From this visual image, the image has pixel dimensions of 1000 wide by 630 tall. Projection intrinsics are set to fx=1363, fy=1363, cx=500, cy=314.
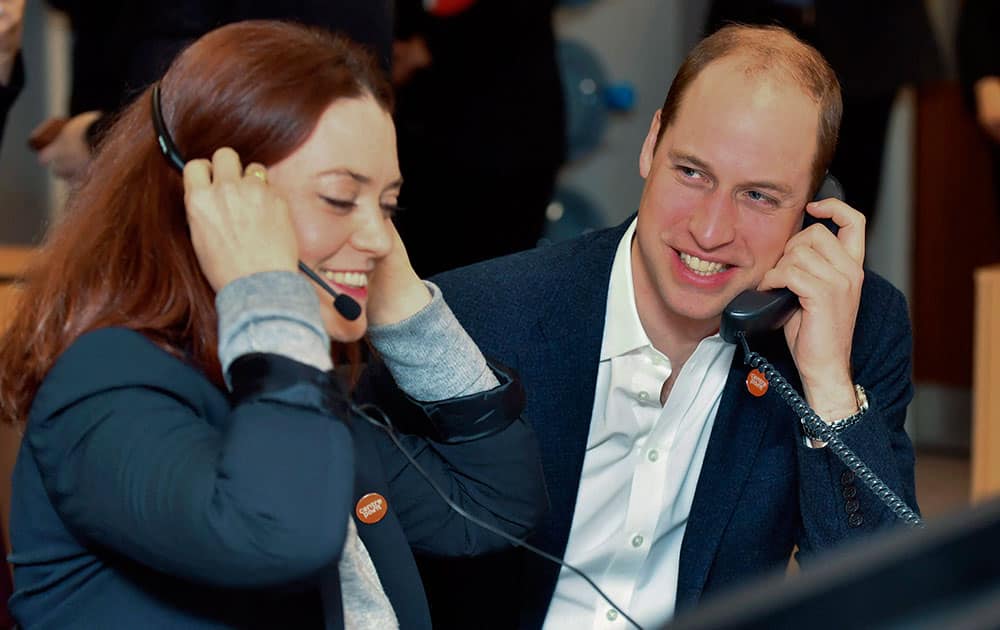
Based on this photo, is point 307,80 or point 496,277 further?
point 496,277

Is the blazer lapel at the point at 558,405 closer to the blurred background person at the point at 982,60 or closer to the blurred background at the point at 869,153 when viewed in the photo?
the blurred background at the point at 869,153

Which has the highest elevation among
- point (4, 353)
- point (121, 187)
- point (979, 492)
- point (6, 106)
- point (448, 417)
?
point (121, 187)

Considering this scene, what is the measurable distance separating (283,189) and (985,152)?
11.0 ft

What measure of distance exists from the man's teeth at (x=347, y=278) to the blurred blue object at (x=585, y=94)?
133 inches

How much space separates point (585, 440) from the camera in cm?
164

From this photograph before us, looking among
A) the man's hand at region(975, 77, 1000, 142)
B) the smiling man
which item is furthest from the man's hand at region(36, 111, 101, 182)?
the man's hand at region(975, 77, 1000, 142)

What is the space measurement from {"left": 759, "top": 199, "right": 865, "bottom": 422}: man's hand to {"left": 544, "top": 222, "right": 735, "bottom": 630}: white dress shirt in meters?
0.14

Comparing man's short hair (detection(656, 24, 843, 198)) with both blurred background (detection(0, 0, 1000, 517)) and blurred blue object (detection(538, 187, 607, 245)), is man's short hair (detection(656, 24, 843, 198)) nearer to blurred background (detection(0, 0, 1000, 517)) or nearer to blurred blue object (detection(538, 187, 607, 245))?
blurred background (detection(0, 0, 1000, 517))

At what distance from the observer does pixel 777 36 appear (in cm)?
171

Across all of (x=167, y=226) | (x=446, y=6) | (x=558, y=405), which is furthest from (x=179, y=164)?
(x=446, y=6)

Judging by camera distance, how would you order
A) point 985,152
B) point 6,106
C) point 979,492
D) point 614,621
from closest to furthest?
1. point 614,621
2. point 6,106
3. point 979,492
4. point 985,152

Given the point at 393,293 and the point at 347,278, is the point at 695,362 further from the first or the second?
the point at 347,278

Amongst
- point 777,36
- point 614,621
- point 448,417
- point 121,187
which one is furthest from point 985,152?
point 121,187

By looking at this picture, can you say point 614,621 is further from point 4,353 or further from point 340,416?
point 4,353
